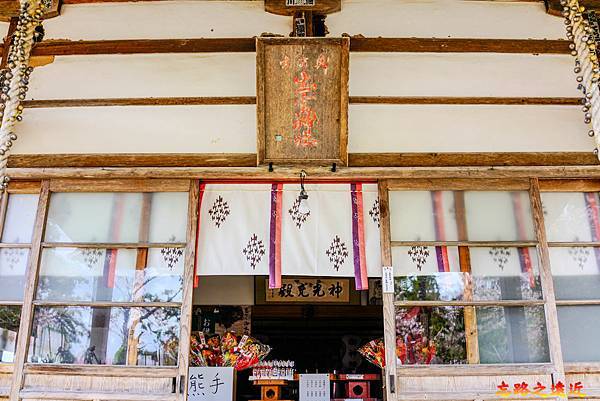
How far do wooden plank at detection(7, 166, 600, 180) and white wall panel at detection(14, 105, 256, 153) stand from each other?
177 millimetres

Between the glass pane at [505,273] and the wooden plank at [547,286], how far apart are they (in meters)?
0.05

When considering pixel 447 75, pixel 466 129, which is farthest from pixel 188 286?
pixel 447 75

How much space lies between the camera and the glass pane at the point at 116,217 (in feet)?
13.3

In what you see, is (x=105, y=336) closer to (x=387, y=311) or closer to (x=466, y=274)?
(x=387, y=311)

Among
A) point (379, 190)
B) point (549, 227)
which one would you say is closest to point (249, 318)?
point (379, 190)

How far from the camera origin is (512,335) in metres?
3.78

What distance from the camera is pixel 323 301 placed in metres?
7.08

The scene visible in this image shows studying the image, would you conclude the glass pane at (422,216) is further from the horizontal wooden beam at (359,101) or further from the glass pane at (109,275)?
the glass pane at (109,275)

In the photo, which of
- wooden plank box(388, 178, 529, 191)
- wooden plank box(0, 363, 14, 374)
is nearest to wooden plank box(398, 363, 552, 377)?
wooden plank box(388, 178, 529, 191)

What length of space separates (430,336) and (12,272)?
3344 millimetres

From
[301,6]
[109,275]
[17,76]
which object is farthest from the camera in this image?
[109,275]

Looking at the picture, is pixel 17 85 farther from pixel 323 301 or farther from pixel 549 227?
pixel 323 301

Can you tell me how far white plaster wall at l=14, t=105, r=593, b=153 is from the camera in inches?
162

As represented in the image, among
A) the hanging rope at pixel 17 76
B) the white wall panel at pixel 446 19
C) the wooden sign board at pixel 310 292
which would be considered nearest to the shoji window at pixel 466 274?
the white wall panel at pixel 446 19
